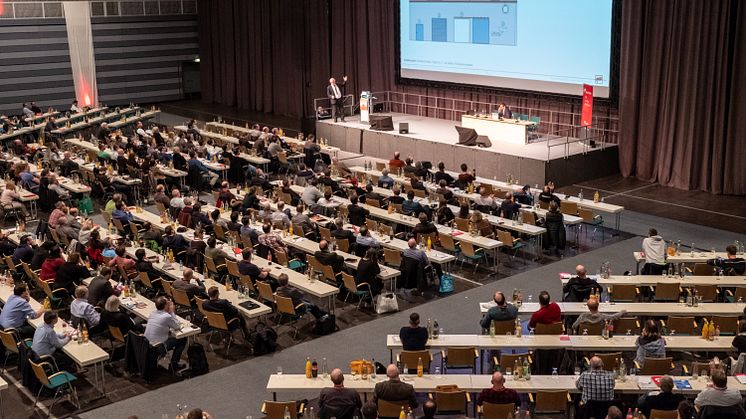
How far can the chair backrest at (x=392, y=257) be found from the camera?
15891 millimetres

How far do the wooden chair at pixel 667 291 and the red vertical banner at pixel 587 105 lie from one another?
10692 mm

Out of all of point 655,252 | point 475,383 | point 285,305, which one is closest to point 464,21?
point 655,252

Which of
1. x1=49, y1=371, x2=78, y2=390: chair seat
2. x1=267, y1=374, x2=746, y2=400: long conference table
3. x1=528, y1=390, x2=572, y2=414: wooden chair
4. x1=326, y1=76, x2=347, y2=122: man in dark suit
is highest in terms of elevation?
x1=326, y1=76, x2=347, y2=122: man in dark suit

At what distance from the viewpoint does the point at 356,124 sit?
28750 millimetres

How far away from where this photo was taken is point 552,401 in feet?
33.8

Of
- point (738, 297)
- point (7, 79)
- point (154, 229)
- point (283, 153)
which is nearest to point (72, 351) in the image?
point (154, 229)

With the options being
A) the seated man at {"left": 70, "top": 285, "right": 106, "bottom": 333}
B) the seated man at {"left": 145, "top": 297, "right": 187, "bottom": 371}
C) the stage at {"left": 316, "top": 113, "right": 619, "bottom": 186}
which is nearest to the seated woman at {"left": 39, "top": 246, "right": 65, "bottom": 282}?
the seated man at {"left": 70, "top": 285, "right": 106, "bottom": 333}

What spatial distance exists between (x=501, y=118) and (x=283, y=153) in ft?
21.1

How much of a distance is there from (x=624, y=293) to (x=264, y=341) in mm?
5738

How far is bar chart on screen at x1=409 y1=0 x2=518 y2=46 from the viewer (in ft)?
88.3

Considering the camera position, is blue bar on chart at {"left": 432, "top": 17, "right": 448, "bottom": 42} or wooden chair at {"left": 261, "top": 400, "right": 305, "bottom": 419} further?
blue bar on chart at {"left": 432, "top": 17, "right": 448, "bottom": 42}

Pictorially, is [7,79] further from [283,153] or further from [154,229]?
[154,229]

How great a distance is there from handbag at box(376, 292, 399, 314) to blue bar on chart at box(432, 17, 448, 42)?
16125 mm

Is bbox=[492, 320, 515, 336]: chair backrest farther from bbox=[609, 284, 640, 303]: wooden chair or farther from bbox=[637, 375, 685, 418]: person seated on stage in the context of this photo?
bbox=[637, 375, 685, 418]: person seated on stage
